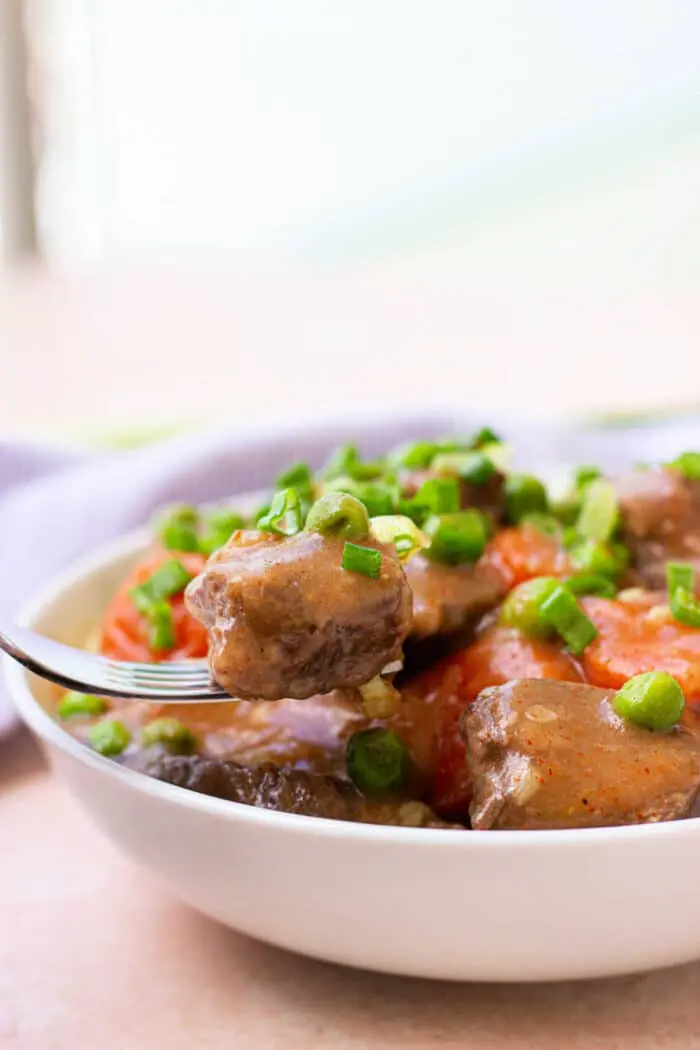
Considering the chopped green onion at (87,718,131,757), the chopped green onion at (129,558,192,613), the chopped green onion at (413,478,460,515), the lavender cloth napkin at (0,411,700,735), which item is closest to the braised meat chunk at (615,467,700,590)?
the chopped green onion at (413,478,460,515)

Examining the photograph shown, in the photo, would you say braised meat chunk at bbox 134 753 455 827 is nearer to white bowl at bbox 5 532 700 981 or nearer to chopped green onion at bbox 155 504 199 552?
white bowl at bbox 5 532 700 981

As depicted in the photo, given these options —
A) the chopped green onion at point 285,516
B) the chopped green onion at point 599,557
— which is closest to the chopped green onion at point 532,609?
the chopped green onion at point 599,557

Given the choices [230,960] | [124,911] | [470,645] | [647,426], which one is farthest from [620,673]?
[647,426]

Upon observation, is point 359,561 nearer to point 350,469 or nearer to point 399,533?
point 399,533

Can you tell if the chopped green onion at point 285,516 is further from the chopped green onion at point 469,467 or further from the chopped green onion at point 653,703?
the chopped green onion at point 469,467

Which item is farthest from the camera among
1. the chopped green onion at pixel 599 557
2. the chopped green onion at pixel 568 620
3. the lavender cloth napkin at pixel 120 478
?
the lavender cloth napkin at pixel 120 478

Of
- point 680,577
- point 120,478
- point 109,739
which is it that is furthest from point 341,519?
point 120,478

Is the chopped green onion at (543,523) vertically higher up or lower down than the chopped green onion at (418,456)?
lower down
